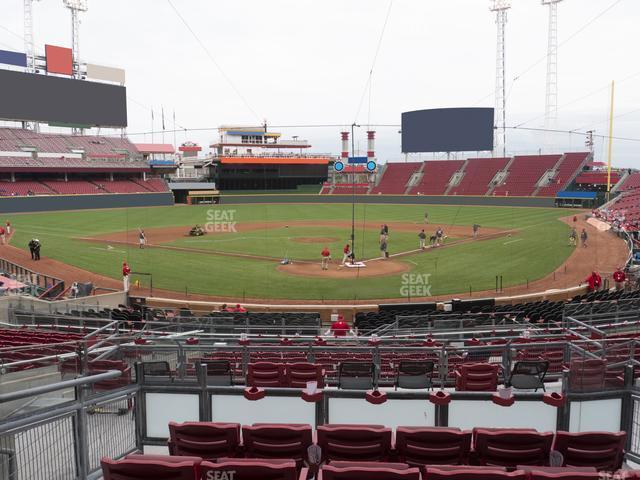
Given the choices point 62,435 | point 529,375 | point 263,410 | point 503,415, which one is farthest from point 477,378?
point 62,435

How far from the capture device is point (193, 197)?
244ft

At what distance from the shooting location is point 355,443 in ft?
16.8

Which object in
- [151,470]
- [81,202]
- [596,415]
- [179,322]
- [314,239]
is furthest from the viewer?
[81,202]

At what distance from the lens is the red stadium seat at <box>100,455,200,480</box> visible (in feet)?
14.0

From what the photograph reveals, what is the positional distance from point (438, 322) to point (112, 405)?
11033 millimetres

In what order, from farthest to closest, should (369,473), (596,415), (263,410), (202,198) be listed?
1. (202,198)
2. (263,410)
3. (596,415)
4. (369,473)

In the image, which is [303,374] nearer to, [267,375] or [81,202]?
[267,375]

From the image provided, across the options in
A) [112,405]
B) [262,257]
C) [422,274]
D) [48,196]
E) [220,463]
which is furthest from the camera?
[48,196]

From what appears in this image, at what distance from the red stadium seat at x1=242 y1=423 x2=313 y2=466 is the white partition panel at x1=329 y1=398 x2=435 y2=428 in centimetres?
110

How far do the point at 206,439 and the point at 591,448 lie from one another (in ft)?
12.8

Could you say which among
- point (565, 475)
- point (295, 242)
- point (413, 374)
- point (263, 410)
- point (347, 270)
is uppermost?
point (565, 475)

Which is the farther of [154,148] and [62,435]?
[154,148]

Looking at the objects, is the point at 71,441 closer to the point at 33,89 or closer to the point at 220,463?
the point at 220,463

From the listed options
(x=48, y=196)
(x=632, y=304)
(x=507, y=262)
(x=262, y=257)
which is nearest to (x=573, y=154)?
(x=507, y=262)
